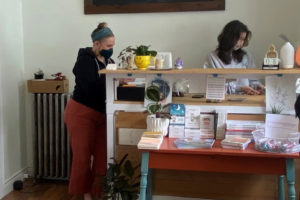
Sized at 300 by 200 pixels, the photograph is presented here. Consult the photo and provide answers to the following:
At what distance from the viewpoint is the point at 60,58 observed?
3301 mm

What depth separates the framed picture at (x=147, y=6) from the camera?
9.77 feet

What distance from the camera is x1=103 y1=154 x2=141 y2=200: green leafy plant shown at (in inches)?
88.2

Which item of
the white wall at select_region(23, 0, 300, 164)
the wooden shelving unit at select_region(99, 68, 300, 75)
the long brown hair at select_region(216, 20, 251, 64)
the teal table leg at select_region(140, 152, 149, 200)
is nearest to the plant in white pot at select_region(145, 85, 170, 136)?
the wooden shelving unit at select_region(99, 68, 300, 75)

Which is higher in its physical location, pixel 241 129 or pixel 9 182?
pixel 241 129

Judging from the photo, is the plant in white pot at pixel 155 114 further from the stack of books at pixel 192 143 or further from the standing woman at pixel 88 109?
the standing woman at pixel 88 109

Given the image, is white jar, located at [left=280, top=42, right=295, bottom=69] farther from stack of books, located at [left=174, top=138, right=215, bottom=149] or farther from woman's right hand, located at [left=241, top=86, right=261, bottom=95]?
stack of books, located at [left=174, top=138, right=215, bottom=149]

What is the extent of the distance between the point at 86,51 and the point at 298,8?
1.74m

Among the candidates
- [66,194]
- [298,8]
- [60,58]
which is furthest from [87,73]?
[298,8]

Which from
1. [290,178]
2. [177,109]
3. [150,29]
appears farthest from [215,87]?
[150,29]

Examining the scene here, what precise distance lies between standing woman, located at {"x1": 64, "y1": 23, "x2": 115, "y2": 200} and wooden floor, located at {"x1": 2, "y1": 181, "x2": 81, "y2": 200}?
0.44m

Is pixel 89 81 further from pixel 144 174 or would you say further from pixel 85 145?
pixel 144 174

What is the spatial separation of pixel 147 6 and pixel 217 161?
165 cm

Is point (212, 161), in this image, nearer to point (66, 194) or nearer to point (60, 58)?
point (66, 194)

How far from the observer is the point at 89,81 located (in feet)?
8.14
